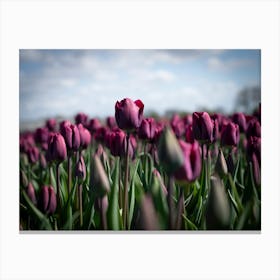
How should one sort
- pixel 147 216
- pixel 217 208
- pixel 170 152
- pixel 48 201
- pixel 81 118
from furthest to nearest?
pixel 81 118 → pixel 48 201 → pixel 147 216 → pixel 217 208 → pixel 170 152

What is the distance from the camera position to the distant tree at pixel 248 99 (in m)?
2.34

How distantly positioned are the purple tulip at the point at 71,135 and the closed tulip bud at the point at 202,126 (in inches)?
21.9

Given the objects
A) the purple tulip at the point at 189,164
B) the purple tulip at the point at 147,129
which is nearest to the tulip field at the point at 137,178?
the purple tulip at the point at 147,129

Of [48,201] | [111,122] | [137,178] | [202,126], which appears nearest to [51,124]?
[111,122]

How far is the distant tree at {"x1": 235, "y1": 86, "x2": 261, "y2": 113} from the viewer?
2.34m

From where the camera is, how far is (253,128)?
7.62 feet

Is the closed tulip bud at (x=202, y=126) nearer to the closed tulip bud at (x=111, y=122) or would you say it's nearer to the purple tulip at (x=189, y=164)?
the purple tulip at (x=189, y=164)

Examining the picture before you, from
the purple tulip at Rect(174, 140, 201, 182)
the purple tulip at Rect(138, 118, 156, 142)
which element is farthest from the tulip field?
the purple tulip at Rect(174, 140, 201, 182)

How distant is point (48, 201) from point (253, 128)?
111cm

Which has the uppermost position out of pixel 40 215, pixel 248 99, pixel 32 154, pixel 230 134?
pixel 248 99

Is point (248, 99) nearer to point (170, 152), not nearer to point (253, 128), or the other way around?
point (253, 128)
